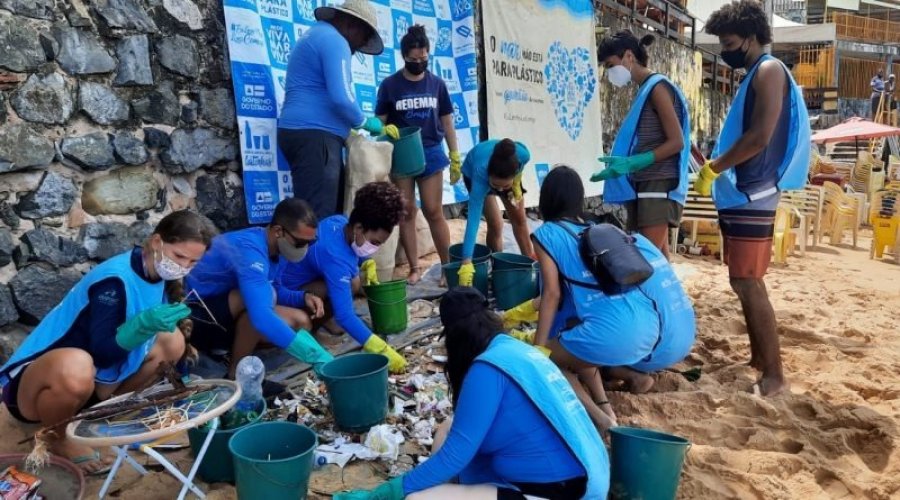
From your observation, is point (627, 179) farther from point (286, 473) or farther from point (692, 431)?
point (286, 473)

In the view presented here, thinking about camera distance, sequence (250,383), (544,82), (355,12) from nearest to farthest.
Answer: (250,383)
(355,12)
(544,82)

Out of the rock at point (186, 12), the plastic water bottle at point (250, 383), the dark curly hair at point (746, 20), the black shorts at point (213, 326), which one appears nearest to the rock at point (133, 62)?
the rock at point (186, 12)

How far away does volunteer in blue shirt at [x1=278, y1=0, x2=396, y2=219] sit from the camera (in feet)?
12.2

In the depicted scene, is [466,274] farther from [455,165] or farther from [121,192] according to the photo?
[121,192]

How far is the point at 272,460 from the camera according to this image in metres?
1.96

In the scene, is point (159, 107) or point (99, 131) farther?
point (159, 107)

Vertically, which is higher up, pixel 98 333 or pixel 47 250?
pixel 47 250

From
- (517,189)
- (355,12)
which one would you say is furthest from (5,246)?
(517,189)

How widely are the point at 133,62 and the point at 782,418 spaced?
12.2 feet

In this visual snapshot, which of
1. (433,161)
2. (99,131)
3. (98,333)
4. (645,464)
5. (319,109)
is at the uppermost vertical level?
(319,109)

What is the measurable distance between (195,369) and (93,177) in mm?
1181

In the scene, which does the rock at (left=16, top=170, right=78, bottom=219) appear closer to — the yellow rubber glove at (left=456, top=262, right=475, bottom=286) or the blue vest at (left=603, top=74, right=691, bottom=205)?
the yellow rubber glove at (left=456, top=262, right=475, bottom=286)

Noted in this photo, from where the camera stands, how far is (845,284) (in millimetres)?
6641

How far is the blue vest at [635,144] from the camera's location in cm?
369
